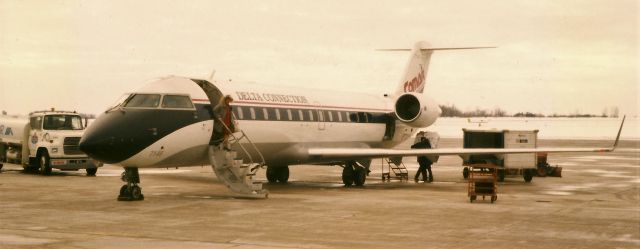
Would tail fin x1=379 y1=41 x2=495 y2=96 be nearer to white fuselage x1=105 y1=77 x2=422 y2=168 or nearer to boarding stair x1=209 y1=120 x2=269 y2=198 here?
white fuselage x1=105 y1=77 x2=422 y2=168

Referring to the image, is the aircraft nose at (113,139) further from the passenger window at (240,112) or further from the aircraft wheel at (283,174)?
the aircraft wheel at (283,174)

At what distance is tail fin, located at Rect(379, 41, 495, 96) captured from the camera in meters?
30.7

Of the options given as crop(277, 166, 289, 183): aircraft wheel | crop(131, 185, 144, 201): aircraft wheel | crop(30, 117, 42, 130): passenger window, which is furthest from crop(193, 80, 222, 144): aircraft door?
crop(30, 117, 42, 130): passenger window

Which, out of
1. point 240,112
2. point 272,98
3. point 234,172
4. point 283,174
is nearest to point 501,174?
point 283,174

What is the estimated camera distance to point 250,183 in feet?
64.1

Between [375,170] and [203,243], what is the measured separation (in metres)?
22.9

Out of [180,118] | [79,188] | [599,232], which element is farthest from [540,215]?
[79,188]

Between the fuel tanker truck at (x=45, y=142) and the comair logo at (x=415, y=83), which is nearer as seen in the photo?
the fuel tanker truck at (x=45, y=142)

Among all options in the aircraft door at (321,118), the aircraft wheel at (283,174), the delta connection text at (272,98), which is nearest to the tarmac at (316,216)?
the aircraft wheel at (283,174)

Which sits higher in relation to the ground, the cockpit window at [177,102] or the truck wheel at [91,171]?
the cockpit window at [177,102]

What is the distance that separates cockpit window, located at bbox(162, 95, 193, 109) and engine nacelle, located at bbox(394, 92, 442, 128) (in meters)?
10.3

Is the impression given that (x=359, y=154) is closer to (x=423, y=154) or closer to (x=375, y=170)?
(x=423, y=154)

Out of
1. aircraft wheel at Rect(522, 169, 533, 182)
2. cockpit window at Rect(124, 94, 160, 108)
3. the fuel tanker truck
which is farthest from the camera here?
the fuel tanker truck

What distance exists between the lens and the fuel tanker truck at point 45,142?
27484 millimetres
